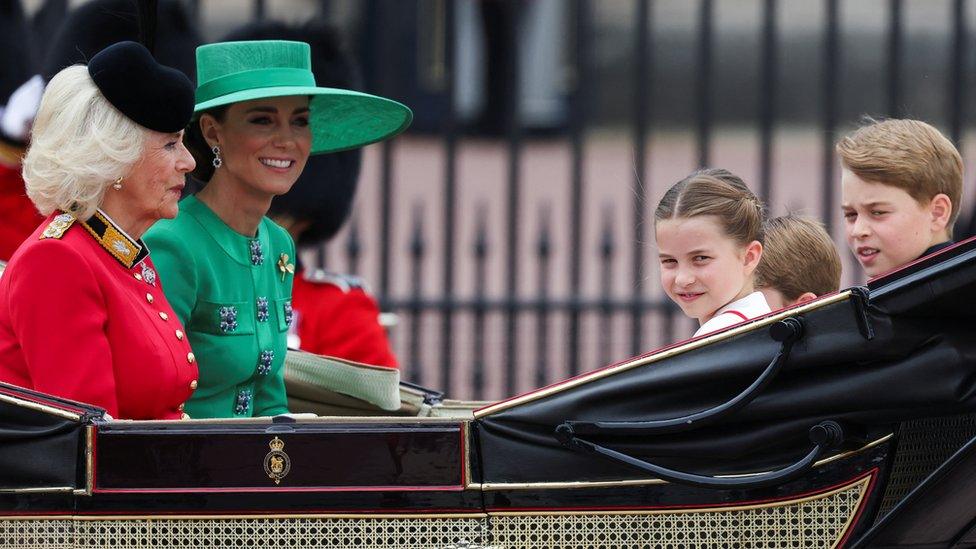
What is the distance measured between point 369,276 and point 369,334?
5.35m

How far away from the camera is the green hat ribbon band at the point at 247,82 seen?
3.18 metres

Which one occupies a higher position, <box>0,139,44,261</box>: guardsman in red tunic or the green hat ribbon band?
the green hat ribbon band

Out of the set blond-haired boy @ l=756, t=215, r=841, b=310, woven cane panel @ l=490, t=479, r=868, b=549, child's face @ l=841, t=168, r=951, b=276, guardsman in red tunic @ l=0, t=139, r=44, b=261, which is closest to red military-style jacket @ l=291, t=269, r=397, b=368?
guardsman in red tunic @ l=0, t=139, r=44, b=261

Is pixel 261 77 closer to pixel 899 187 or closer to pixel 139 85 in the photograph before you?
pixel 139 85

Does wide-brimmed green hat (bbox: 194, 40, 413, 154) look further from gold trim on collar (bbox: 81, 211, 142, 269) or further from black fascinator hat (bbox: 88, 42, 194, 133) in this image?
gold trim on collar (bbox: 81, 211, 142, 269)

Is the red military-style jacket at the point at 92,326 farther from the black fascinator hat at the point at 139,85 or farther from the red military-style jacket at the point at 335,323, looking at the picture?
the red military-style jacket at the point at 335,323

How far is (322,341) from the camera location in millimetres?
4391

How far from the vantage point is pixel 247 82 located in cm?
318

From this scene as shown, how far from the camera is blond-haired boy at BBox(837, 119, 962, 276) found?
9.87 feet

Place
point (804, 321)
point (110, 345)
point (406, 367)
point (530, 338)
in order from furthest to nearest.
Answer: point (530, 338), point (406, 367), point (110, 345), point (804, 321)

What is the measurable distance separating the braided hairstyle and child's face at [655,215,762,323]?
0.01m

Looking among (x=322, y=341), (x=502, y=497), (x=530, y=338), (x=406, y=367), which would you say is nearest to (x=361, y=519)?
(x=502, y=497)

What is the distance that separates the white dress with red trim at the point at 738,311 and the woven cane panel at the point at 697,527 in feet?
1.37

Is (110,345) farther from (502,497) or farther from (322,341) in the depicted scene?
(322,341)
